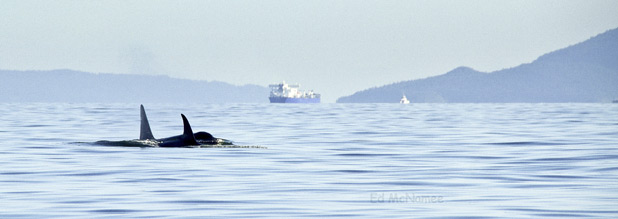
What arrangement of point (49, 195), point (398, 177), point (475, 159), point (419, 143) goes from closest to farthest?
point (49, 195) < point (398, 177) < point (475, 159) < point (419, 143)

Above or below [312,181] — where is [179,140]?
above

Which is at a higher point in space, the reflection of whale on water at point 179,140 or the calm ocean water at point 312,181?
the reflection of whale on water at point 179,140

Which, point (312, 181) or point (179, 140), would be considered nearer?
point (312, 181)

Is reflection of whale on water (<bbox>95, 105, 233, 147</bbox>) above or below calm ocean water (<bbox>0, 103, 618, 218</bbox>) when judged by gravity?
above

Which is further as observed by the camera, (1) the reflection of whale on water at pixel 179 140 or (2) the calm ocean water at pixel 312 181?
(1) the reflection of whale on water at pixel 179 140

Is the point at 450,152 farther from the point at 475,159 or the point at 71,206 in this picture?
the point at 71,206

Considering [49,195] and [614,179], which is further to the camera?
[614,179]

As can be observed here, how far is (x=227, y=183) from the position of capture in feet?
60.3

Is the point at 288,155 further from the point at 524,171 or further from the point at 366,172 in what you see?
the point at 524,171

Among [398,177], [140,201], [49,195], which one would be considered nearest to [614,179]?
[398,177]

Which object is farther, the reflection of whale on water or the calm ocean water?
the reflection of whale on water

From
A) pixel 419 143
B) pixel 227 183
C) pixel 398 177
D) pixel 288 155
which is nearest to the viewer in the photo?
pixel 227 183

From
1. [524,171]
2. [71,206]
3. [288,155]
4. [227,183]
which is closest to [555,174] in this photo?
[524,171]

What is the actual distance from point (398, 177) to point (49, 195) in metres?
6.84
